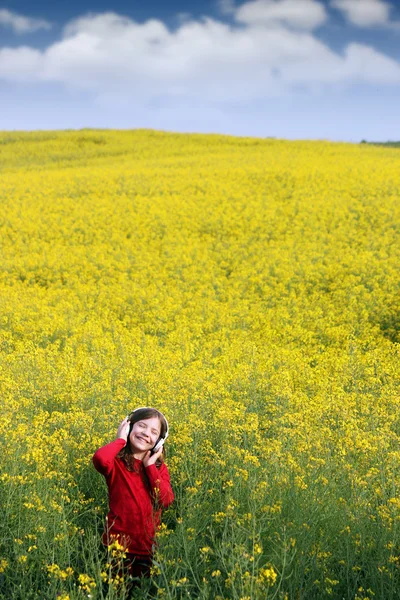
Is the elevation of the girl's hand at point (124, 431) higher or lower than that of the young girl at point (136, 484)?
higher

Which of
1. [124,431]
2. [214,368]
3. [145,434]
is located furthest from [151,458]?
[214,368]

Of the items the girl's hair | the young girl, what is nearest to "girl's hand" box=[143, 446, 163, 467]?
the young girl

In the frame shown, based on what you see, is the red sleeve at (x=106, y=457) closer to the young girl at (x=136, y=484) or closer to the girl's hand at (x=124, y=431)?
the young girl at (x=136, y=484)

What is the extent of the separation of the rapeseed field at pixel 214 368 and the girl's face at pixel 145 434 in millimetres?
462

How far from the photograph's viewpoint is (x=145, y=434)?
13.3 feet

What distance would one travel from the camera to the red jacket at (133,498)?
147 inches

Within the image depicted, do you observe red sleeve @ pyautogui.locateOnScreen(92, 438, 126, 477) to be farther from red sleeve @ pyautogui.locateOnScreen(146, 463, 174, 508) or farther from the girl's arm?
red sleeve @ pyautogui.locateOnScreen(146, 463, 174, 508)

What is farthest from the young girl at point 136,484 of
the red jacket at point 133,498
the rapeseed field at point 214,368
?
the rapeseed field at point 214,368

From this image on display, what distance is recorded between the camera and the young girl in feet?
12.3

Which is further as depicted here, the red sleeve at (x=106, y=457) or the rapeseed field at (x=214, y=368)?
the red sleeve at (x=106, y=457)

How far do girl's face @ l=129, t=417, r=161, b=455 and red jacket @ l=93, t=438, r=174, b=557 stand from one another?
9cm

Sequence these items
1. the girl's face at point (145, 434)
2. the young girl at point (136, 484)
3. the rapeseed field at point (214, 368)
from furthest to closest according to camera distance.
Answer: the girl's face at point (145, 434) < the young girl at point (136, 484) < the rapeseed field at point (214, 368)

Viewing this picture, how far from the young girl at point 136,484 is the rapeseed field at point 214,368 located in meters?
0.15

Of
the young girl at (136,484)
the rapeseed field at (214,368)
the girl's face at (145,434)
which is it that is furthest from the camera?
the girl's face at (145,434)
